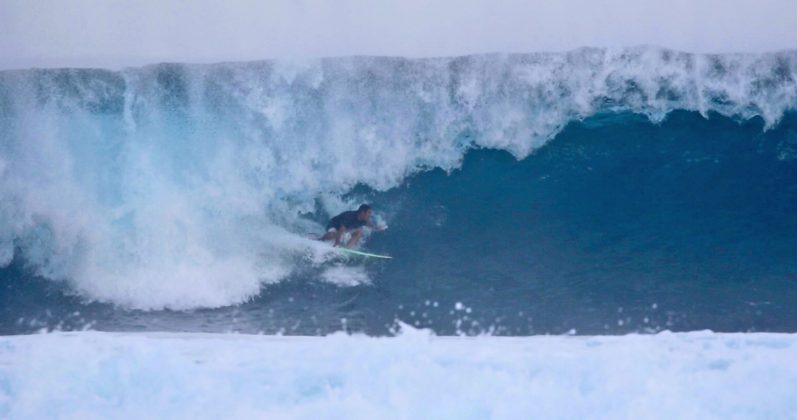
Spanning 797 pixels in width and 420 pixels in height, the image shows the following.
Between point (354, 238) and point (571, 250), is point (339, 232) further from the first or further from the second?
point (571, 250)

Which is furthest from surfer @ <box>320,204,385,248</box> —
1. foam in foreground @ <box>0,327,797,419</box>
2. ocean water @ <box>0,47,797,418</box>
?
foam in foreground @ <box>0,327,797,419</box>

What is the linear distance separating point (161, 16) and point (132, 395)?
2172mm

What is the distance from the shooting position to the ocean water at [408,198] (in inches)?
180

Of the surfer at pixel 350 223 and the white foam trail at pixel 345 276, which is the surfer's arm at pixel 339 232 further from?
the white foam trail at pixel 345 276

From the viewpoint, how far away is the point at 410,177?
190 inches

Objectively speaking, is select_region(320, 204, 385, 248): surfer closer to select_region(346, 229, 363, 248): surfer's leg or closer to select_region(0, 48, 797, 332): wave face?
select_region(346, 229, 363, 248): surfer's leg

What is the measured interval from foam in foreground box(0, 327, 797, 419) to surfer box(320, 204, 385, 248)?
79 cm

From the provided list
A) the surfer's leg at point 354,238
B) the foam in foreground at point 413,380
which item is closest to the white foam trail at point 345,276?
the surfer's leg at point 354,238

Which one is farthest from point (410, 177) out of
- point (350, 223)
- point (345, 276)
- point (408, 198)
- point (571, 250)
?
point (571, 250)

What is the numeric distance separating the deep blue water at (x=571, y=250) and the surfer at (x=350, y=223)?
0.40 ft

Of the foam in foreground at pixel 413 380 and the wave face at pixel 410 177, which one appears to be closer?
the foam in foreground at pixel 413 380

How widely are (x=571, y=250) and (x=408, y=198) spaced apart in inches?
42.3

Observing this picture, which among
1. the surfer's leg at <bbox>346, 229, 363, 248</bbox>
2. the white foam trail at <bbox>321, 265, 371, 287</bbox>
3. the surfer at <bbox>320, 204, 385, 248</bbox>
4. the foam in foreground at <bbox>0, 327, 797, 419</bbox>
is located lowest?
the foam in foreground at <bbox>0, 327, 797, 419</bbox>

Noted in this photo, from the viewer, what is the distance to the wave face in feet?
15.2
